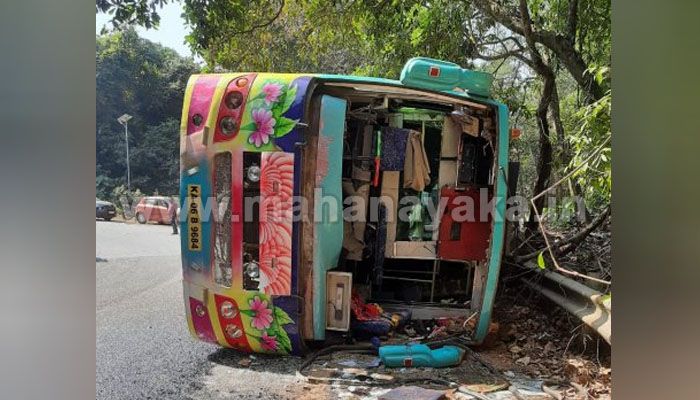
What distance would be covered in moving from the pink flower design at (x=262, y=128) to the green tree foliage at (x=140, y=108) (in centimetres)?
33

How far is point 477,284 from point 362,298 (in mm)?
564

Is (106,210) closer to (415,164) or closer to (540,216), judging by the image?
(415,164)

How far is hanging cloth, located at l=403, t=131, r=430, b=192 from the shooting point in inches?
105

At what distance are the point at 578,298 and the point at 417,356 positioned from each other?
766 mm

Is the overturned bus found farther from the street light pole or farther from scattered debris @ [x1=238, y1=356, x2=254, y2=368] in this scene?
the street light pole

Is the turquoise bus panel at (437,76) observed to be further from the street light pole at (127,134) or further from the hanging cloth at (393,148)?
the street light pole at (127,134)

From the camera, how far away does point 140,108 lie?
1.97 m

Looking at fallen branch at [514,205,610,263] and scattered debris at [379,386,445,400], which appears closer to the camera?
scattered debris at [379,386,445,400]

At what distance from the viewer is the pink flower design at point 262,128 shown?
201cm

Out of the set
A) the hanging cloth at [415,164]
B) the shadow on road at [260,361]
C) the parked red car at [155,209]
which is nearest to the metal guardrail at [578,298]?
the hanging cloth at [415,164]

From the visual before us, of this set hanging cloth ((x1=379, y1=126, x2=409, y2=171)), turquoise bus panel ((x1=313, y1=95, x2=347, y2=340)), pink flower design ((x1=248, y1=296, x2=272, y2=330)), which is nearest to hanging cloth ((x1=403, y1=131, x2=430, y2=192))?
hanging cloth ((x1=379, y1=126, x2=409, y2=171))

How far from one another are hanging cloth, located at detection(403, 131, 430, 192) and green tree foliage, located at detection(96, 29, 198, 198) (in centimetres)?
114
